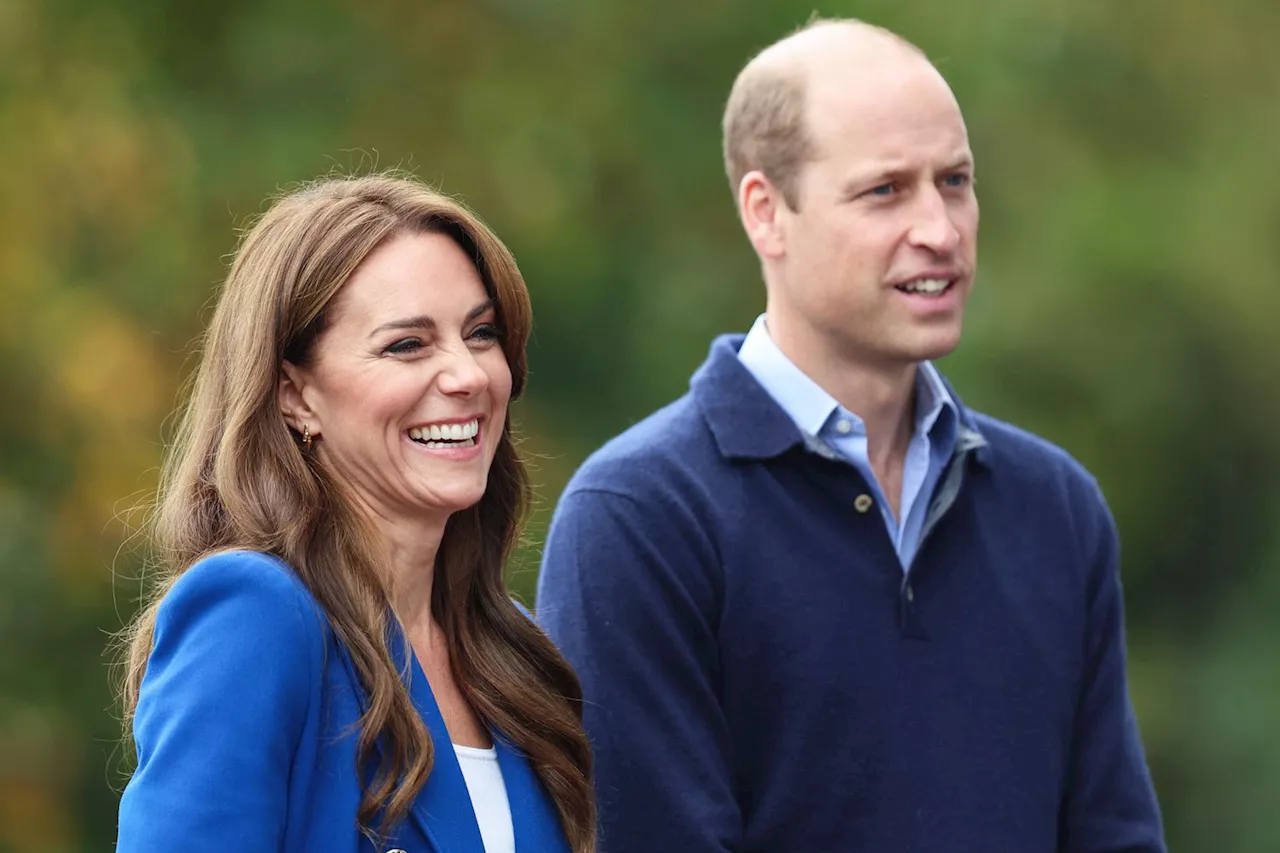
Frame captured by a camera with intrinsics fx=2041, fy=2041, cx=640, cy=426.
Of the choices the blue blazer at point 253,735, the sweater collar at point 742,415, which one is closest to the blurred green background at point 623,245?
the sweater collar at point 742,415

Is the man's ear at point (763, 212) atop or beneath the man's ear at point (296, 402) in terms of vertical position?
atop

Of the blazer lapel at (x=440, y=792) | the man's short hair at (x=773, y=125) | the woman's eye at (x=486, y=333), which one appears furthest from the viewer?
the man's short hair at (x=773, y=125)

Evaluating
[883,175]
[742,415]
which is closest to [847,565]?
[742,415]

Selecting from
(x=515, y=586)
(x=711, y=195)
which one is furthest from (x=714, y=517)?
(x=711, y=195)

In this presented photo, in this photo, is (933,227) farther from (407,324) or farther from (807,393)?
(407,324)

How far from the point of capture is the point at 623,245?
8.16 m

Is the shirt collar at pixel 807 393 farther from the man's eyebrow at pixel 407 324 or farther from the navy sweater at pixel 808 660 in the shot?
the man's eyebrow at pixel 407 324

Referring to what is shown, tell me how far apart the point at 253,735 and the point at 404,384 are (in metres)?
0.47

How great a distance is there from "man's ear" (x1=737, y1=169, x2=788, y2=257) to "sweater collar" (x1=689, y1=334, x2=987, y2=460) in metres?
0.18

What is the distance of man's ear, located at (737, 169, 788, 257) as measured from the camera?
3314mm

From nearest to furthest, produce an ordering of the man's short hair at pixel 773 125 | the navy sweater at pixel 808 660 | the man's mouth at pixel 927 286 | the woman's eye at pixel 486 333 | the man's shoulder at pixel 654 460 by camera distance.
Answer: the woman's eye at pixel 486 333 → the navy sweater at pixel 808 660 → the man's shoulder at pixel 654 460 → the man's mouth at pixel 927 286 → the man's short hair at pixel 773 125

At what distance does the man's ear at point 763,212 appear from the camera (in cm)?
331

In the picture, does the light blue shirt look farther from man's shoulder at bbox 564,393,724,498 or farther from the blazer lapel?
the blazer lapel

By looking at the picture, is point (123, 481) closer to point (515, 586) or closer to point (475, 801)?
point (515, 586)
